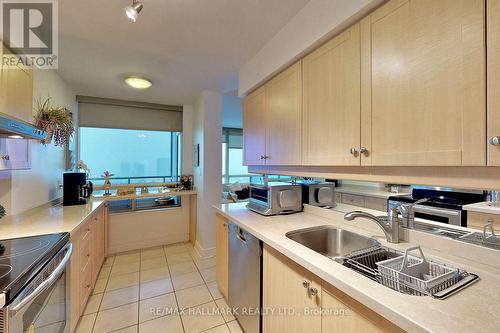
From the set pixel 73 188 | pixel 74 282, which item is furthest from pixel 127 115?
pixel 74 282

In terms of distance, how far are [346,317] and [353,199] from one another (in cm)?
103

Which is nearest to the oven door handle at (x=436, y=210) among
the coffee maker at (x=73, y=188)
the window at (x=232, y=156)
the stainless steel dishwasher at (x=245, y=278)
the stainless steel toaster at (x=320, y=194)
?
the stainless steel toaster at (x=320, y=194)

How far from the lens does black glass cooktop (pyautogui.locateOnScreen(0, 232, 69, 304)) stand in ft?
3.00

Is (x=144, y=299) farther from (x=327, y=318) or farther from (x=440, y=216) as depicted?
(x=440, y=216)

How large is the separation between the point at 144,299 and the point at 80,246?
84 cm

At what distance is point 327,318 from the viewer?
0.97 m

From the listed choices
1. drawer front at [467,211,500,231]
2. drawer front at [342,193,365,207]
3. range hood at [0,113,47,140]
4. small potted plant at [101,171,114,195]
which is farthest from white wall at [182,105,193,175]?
drawer front at [467,211,500,231]

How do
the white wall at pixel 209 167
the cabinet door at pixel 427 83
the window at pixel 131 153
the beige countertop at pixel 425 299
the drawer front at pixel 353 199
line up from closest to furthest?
the beige countertop at pixel 425 299
the cabinet door at pixel 427 83
the drawer front at pixel 353 199
the white wall at pixel 209 167
the window at pixel 131 153

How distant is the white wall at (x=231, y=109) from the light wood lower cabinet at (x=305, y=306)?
9.85 feet

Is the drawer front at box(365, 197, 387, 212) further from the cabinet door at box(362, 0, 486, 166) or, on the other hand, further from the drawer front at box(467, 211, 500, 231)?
the cabinet door at box(362, 0, 486, 166)

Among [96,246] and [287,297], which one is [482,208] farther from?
[96,246]

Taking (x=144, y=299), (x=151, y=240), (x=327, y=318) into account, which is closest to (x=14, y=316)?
(x=327, y=318)

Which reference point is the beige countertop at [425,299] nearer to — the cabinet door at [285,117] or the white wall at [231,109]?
the cabinet door at [285,117]

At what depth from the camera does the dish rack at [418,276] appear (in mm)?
790
